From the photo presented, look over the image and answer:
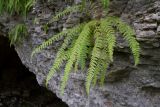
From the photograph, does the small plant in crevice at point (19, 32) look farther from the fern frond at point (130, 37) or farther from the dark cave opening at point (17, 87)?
the dark cave opening at point (17, 87)

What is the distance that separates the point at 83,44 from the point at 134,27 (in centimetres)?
37

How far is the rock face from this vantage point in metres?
1.90

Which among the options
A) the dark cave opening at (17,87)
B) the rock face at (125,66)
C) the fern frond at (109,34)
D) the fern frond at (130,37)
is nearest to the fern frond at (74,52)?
the fern frond at (109,34)

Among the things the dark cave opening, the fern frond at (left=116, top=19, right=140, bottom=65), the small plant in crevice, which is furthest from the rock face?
the dark cave opening

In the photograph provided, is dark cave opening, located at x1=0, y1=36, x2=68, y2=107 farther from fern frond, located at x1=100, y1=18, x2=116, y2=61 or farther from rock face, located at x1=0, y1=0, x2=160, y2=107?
fern frond, located at x1=100, y1=18, x2=116, y2=61

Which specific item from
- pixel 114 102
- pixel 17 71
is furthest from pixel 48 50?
pixel 17 71

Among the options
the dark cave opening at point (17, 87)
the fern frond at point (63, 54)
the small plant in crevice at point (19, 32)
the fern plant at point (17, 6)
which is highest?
the fern plant at point (17, 6)

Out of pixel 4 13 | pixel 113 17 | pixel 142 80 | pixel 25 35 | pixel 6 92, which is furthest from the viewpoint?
pixel 6 92

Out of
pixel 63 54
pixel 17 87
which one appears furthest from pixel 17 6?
pixel 17 87

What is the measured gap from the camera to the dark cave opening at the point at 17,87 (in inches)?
202

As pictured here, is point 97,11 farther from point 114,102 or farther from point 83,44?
point 114,102

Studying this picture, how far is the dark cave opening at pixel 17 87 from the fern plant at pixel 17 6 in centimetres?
177

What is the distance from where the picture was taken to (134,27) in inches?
76.9

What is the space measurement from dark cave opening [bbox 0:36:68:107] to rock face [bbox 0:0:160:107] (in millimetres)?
2228
